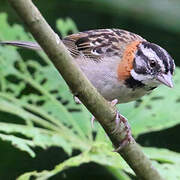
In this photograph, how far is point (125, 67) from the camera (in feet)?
11.2

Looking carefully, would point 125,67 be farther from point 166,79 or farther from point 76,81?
point 76,81

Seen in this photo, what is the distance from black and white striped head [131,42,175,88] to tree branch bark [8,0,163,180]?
578mm

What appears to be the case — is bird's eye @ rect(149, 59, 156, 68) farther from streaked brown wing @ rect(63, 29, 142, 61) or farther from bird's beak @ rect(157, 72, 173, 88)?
streaked brown wing @ rect(63, 29, 142, 61)

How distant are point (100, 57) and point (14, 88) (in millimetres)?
883

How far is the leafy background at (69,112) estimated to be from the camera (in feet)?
11.7

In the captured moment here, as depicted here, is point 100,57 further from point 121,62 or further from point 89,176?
point 89,176

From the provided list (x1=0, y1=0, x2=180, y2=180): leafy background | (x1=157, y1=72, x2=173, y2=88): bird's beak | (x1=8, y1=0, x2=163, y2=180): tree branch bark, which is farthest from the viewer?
(x1=0, y1=0, x2=180, y2=180): leafy background

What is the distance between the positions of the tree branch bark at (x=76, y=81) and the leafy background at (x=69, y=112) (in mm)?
490

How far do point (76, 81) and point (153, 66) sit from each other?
3.37 feet

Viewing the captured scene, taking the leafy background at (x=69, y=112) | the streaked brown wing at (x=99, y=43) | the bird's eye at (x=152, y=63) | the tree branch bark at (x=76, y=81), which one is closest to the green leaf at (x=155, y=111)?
the leafy background at (x=69, y=112)

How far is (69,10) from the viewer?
17.6 feet

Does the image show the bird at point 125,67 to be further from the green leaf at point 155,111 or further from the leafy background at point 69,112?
the green leaf at point 155,111

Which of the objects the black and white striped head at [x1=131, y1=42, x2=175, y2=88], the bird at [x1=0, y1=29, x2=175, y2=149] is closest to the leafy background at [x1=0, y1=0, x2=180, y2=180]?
the bird at [x1=0, y1=29, x2=175, y2=149]

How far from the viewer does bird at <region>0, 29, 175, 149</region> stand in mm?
3262
